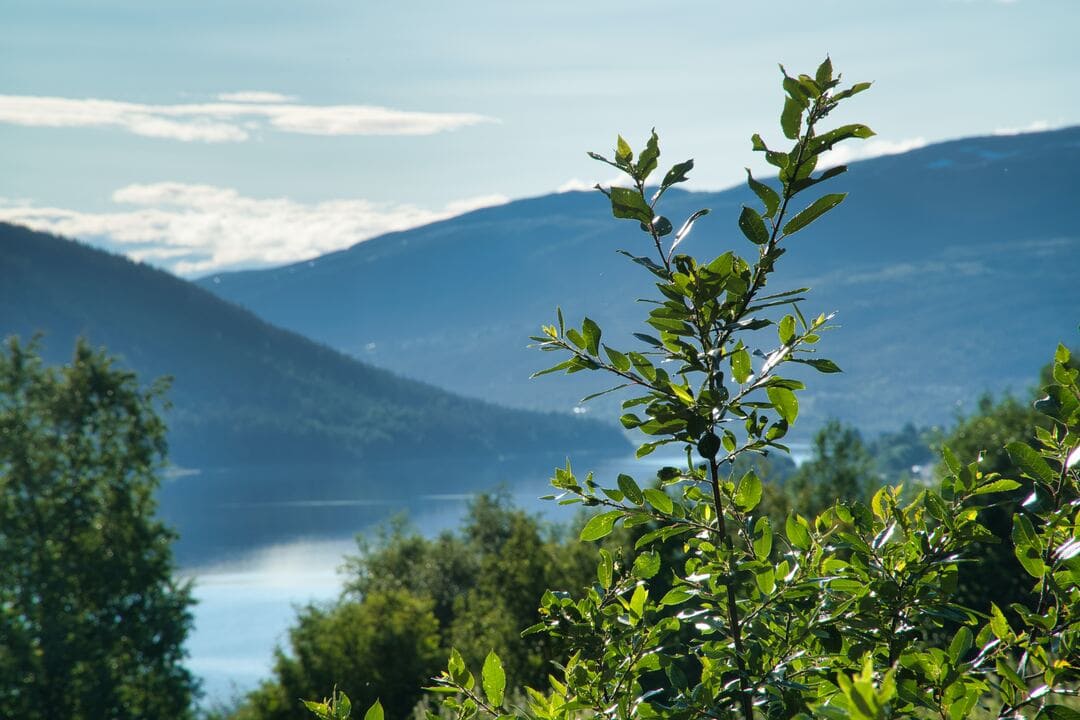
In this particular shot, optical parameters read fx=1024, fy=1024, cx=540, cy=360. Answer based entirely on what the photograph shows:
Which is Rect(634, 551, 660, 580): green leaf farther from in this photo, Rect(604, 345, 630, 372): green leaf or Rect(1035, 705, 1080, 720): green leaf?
Rect(1035, 705, 1080, 720): green leaf

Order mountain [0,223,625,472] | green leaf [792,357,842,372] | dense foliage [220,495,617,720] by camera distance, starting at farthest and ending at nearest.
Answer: mountain [0,223,625,472] < dense foliage [220,495,617,720] < green leaf [792,357,842,372]

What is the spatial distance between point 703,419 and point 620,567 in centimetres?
47

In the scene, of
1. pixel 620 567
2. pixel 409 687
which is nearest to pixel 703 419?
pixel 620 567

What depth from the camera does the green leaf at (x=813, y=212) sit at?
1.43 meters

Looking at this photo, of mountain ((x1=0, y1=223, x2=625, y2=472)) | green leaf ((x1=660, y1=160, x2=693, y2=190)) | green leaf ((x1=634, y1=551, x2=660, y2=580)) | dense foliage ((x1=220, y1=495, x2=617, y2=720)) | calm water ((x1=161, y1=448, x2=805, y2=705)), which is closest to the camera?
green leaf ((x1=660, y1=160, x2=693, y2=190))

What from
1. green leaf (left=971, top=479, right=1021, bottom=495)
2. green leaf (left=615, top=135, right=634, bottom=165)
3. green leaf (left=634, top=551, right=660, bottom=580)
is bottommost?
green leaf (left=634, top=551, right=660, bottom=580)

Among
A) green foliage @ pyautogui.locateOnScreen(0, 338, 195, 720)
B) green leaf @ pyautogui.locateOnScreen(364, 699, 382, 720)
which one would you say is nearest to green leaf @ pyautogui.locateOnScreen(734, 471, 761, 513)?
green leaf @ pyautogui.locateOnScreen(364, 699, 382, 720)

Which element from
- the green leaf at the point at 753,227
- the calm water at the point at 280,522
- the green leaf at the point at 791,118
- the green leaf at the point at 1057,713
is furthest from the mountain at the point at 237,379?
the green leaf at the point at 1057,713

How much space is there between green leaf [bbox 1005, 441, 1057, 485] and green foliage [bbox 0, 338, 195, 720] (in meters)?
19.9

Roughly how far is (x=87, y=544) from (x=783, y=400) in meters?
20.6

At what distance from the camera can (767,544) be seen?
1564mm

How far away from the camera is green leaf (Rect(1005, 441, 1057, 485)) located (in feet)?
5.18

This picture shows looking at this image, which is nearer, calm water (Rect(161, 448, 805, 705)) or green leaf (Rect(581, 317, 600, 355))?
green leaf (Rect(581, 317, 600, 355))

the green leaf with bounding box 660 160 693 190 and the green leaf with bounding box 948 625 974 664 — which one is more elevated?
the green leaf with bounding box 660 160 693 190
